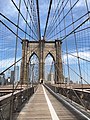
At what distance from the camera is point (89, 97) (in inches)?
195

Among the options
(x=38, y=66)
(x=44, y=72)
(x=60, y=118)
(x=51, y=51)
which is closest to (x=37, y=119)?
(x=60, y=118)

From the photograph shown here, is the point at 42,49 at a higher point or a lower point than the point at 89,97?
higher

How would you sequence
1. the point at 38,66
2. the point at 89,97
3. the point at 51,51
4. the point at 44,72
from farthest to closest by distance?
the point at 51,51 < the point at 38,66 < the point at 44,72 < the point at 89,97

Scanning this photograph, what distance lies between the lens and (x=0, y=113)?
2.99 metres

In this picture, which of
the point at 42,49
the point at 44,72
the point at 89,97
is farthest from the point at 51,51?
the point at 89,97

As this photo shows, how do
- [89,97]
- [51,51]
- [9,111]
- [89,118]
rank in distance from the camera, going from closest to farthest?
1. [89,118]
2. [9,111]
3. [89,97]
4. [51,51]

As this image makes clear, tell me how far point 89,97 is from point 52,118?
1.41m

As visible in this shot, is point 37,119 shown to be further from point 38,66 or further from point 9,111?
point 38,66

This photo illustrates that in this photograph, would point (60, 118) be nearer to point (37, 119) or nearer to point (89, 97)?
point (37, 119)

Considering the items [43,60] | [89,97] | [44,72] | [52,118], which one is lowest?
[52,118]

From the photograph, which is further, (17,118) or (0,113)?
(17,118)

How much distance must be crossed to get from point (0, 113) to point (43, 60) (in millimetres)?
53893

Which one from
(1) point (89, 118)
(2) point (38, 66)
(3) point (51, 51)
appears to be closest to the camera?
(1) point (89, 118)

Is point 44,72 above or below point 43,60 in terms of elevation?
below
